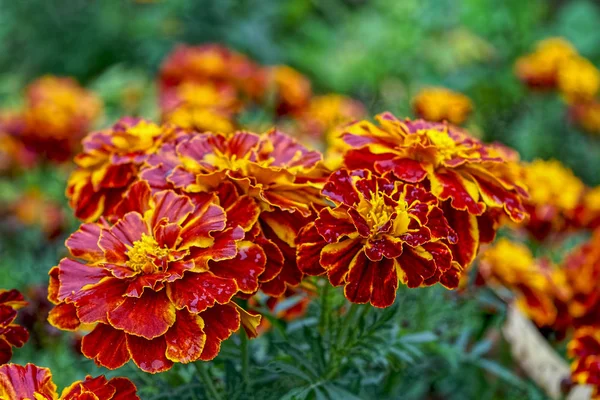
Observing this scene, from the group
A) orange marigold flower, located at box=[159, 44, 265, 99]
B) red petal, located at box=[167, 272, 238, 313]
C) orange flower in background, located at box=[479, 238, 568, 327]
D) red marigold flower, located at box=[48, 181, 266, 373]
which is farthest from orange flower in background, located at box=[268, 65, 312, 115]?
red petal, located at box=[167, 272, 238, 313]

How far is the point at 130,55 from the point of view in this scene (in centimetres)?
457

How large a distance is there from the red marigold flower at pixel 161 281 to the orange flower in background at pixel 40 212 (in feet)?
3.93

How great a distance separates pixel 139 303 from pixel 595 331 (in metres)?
0.90

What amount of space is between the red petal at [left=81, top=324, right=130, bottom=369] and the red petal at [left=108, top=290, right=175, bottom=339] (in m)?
0.04

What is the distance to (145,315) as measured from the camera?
847 millimetres

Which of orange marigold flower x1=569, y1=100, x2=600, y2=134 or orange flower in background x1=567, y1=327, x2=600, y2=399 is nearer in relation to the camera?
orange flower in background x1=567, y1=327, x2=600, y2=399

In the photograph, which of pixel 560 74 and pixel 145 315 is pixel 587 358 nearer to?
pixel 145 315

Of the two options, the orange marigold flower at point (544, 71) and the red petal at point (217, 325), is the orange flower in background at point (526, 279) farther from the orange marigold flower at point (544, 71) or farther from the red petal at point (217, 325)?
the orange marigold flower at point (544, 71)

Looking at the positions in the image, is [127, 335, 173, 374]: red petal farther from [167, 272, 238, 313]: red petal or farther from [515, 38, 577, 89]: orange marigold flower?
[515, 38, 577, 89]: orange marigold flower

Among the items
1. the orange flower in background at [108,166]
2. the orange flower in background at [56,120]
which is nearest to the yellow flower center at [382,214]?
the orange flower in background at [108,166]

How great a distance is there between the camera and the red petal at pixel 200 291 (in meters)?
0.84

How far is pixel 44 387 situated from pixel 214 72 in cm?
168

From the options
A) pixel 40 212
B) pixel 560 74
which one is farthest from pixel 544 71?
pixel 40 212

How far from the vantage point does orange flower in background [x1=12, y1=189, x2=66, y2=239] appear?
209 centimetres
